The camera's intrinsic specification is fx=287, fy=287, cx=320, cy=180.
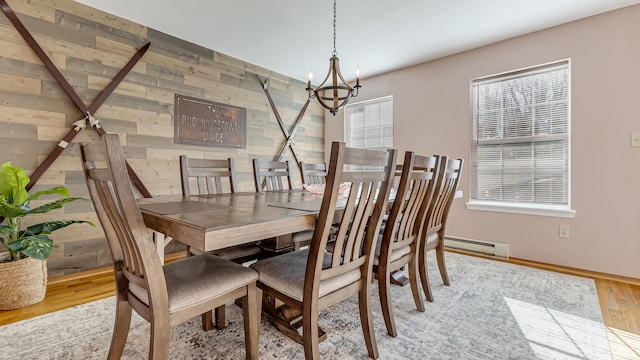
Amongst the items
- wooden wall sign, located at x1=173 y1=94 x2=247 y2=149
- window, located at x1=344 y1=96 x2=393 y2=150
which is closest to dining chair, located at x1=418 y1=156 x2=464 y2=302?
window, located at x1=344 y1=96 x2=393 y2=150

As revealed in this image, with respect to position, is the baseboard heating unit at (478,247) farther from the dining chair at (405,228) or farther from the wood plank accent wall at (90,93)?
the wood plank accent wall at (90,93)

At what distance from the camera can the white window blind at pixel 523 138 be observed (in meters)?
2.92

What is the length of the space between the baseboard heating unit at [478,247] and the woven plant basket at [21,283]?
3887 millimetres

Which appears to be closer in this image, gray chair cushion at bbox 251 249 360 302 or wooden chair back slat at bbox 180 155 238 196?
gray chair cushion at bbox 251 249 360 302

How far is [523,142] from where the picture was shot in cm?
312

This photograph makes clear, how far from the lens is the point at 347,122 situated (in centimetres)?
480

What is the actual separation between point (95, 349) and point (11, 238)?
119 cm

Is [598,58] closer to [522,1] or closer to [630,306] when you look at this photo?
[522,1]

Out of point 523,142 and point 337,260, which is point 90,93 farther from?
point 523,142

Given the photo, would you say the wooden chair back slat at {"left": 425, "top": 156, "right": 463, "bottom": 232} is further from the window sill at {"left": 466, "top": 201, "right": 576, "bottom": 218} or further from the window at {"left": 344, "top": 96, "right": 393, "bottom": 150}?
the window at {"left": 344, "top": 96, "right": 393, "bottom": 150}

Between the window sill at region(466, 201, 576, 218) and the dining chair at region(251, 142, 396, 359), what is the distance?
245cm

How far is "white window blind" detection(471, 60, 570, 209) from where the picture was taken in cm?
292

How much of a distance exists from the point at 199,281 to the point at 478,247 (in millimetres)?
3142

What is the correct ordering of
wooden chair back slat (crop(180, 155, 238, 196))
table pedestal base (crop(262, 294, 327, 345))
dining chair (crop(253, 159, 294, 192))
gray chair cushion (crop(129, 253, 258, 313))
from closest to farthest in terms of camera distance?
gray chair cushion (crop(129, 253, 258, 313))
table pedestal base (crop(262, 294, 327, 345))
wooden chair back slat (crop(180, 155, 238, 196))
dining chair (crop(253, 159, 294, 192))
